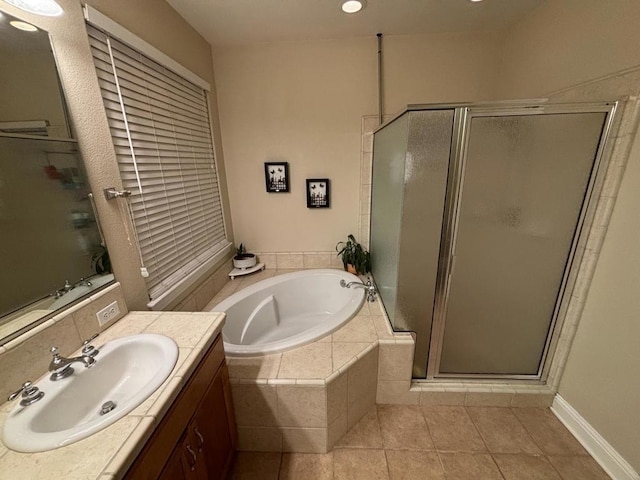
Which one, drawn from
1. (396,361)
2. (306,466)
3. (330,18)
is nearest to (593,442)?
(396,361)

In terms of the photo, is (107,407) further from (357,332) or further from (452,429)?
(452,429)

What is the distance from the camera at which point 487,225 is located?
132cm

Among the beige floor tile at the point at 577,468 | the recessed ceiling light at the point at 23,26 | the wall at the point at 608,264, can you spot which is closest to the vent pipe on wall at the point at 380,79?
the wall at the point at 608,264

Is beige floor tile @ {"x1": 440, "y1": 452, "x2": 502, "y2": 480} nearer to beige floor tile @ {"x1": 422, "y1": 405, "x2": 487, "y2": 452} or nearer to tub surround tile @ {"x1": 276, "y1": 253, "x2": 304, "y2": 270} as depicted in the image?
beige floor tile @ {"x1": 422, "y1": 405, "x2": 487, "y2": 452}

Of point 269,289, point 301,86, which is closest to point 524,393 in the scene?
point 269,289

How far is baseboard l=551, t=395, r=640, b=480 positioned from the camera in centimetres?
116

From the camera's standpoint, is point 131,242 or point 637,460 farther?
point 131,242

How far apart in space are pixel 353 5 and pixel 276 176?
1315mm

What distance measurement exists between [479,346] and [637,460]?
0.69m

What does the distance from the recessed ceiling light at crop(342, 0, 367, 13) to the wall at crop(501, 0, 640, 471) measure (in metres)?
1.14

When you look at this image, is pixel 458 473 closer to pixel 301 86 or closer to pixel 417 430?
pixel 417 430

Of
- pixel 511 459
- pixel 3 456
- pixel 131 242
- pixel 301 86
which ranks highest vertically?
pixel 301 86

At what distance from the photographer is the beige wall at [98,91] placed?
0.94 meters

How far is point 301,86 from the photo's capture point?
2.11m
